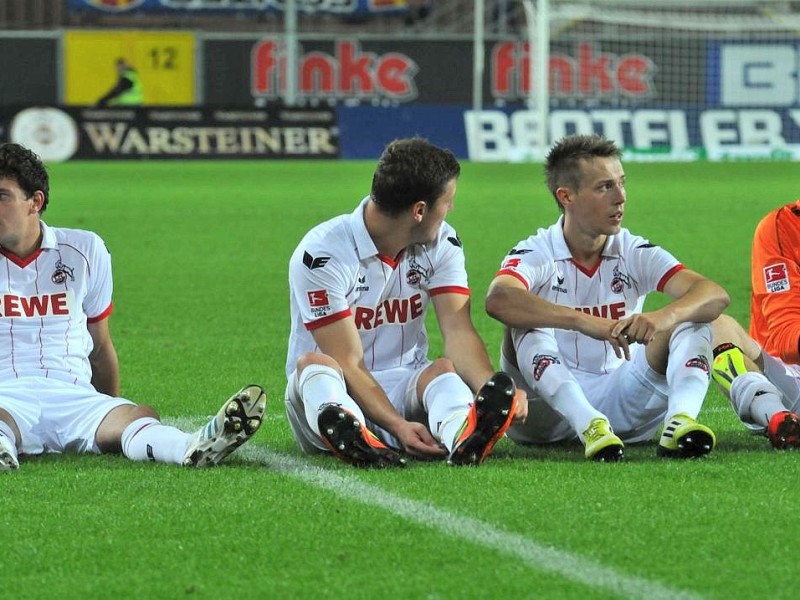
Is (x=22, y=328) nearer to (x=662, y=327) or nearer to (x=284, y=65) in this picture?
(x=662, y=327)

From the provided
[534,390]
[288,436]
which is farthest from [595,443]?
[288,436]

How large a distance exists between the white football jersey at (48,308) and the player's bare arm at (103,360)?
72 mm

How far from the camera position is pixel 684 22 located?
31.3 meters

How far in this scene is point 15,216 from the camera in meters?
5.46

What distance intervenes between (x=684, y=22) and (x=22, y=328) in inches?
1071

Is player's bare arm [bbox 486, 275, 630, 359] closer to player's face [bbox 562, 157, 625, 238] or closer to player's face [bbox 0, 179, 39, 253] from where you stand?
player's face [bbox 562, 157, 625, 238]

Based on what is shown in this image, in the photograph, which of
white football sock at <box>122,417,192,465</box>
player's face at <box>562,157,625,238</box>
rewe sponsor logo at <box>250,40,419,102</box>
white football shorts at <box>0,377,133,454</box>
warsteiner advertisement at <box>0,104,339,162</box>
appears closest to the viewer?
white football sock at <box>122,417,192,465</box>

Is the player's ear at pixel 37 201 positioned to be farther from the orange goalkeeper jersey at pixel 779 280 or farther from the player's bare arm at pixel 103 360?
the orange goalkeeper jersey at pixel 779 280

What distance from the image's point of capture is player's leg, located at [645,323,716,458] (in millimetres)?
5219

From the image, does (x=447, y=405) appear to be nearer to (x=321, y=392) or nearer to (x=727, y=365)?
(x=321, y=392)

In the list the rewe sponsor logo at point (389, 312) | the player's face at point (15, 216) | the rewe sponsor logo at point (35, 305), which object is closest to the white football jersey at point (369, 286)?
the rewe sponsor logo at point (389, 312)

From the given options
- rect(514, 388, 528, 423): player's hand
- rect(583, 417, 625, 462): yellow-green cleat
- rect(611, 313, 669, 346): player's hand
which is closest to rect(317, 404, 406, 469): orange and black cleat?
rect(514, 388, 528, 423): player's hand

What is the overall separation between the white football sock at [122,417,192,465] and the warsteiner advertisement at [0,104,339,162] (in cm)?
2259

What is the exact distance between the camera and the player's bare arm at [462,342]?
18.2 feet
